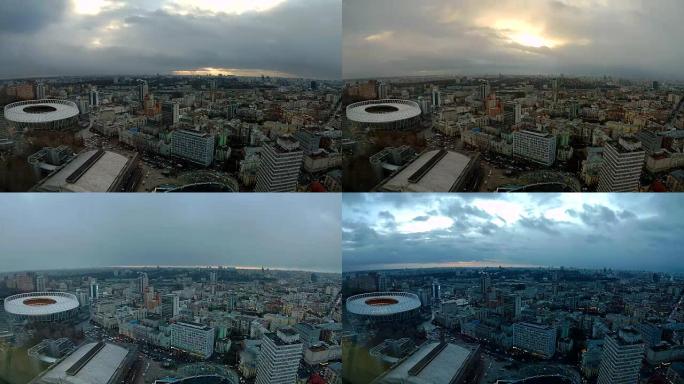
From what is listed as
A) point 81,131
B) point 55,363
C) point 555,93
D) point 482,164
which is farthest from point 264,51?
point 55,363

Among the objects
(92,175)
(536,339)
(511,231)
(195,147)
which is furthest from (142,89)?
(536,339)

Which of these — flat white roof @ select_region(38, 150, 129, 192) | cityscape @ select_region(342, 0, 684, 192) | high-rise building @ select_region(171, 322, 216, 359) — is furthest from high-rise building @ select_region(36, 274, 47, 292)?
cityscape @ select_region(342, 0, 684, 192)

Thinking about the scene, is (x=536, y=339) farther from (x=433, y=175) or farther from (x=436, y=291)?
(x=433, y=175)

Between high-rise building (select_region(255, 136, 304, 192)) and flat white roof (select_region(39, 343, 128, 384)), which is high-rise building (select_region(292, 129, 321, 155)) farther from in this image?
flat white roof (select_region(39, 343, 128, 384))

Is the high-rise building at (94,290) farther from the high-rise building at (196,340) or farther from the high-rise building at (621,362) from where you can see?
the high-rise building at (621,362)

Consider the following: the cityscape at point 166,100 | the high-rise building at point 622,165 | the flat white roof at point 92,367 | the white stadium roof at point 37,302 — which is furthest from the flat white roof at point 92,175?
the high-rise building at point 622,165
